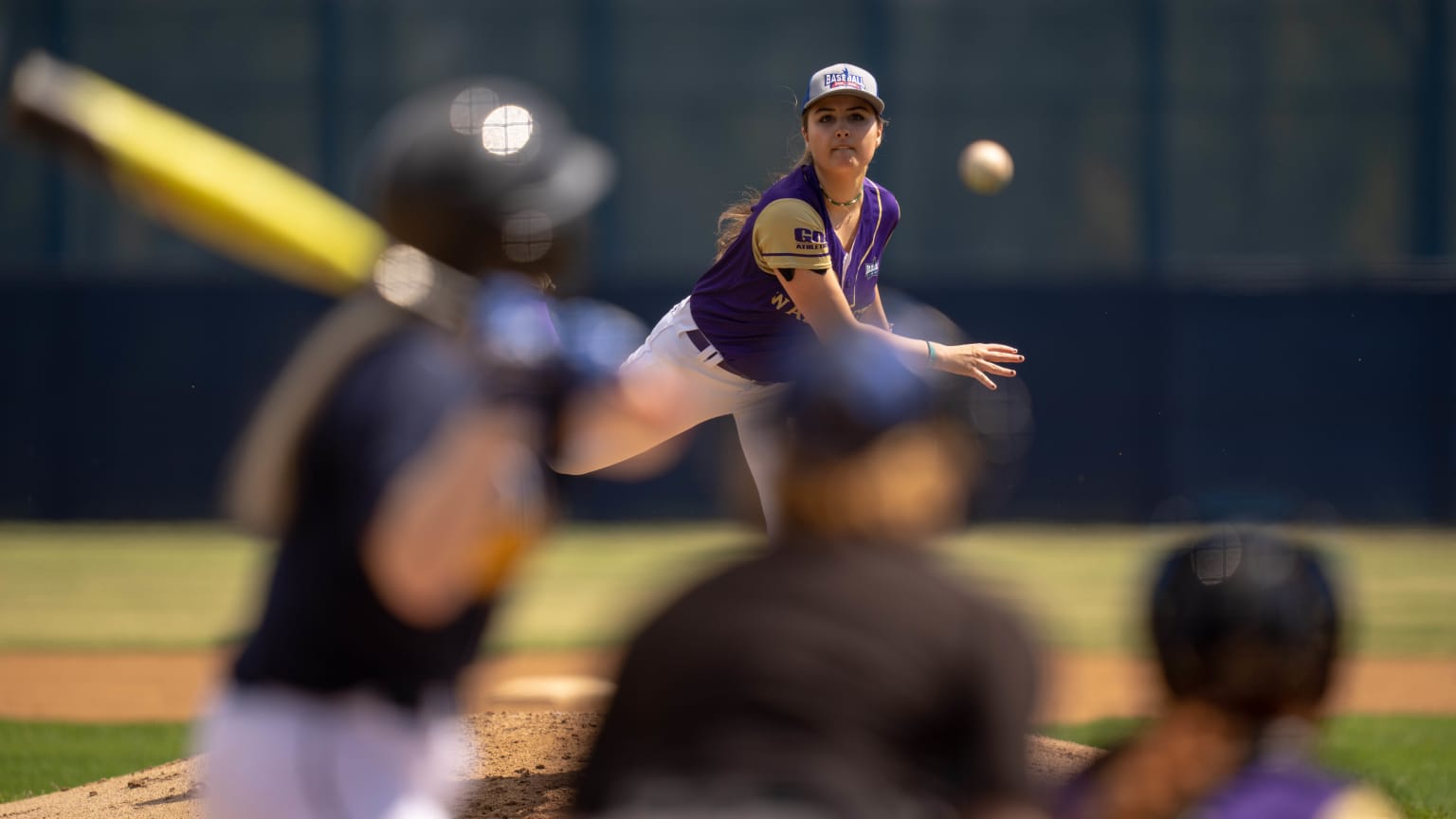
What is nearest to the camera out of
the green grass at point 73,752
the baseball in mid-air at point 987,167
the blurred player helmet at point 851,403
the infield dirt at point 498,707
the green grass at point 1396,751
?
the blurred player helmet at point 851,403

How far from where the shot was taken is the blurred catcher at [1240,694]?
6.52 ft

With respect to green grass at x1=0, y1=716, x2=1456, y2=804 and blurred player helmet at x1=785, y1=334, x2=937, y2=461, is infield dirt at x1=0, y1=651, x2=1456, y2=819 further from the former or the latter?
blurred player helmet at x1=785, y1=334, x2=937, y2=461

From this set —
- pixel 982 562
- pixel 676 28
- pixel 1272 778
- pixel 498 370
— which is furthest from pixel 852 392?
pixel 676 28

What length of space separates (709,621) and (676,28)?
2015 centimetres

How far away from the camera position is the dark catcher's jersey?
546 cm

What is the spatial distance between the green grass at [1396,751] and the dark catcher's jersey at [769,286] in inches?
68.1

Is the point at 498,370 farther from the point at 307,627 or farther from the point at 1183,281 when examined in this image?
the point at 1183,281

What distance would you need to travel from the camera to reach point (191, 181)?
7.68 ft

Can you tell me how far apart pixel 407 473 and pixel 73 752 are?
5.94m

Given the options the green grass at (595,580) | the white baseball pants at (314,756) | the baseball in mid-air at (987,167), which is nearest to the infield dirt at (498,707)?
the white baseball pants at (314,756)

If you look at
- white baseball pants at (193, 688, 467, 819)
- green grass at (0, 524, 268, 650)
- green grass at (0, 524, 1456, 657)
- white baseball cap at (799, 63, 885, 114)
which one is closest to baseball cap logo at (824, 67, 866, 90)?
white baseball cap at (799, 63, 885, 114)

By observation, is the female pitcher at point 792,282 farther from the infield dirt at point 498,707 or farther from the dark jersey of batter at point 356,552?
the dark jersey of batter at point 356,552

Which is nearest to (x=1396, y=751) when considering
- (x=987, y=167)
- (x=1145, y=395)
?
(x=987, y=167)

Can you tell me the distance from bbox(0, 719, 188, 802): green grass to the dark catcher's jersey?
308cm
